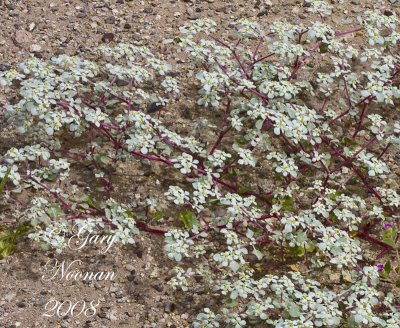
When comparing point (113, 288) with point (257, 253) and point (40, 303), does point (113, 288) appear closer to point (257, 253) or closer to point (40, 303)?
point (40, 303)

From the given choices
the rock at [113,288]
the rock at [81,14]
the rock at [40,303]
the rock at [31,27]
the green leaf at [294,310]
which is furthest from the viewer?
the rock at [81,14]

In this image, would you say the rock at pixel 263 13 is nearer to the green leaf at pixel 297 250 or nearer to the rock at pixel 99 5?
the rock at pixel 99 5

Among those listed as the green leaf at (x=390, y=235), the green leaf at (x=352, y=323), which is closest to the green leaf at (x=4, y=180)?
the green leaf at (x=352, y=323)

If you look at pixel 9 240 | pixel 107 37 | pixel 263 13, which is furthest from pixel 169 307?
pixel 263 13

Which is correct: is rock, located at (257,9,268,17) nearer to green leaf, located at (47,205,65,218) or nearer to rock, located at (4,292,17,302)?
green leaf, located at (47,205,65,218)

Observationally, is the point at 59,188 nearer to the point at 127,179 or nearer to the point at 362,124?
the point at 127,179

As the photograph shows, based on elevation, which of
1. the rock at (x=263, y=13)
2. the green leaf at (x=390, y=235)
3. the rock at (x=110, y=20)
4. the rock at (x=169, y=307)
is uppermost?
the rock at (x=263, y=13)

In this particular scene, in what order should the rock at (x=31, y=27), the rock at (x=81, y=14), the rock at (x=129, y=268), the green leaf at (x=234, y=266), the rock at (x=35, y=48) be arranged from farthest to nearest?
the rock at (x=81, y=14) < the rock at (x=31, y=27) < the rock at (x=35, y=48) < the rock at (x=129, y=268) < the green leaf at (x=234, y=266)

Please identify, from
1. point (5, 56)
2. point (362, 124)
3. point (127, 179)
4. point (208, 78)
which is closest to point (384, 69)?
point (362, 124)
